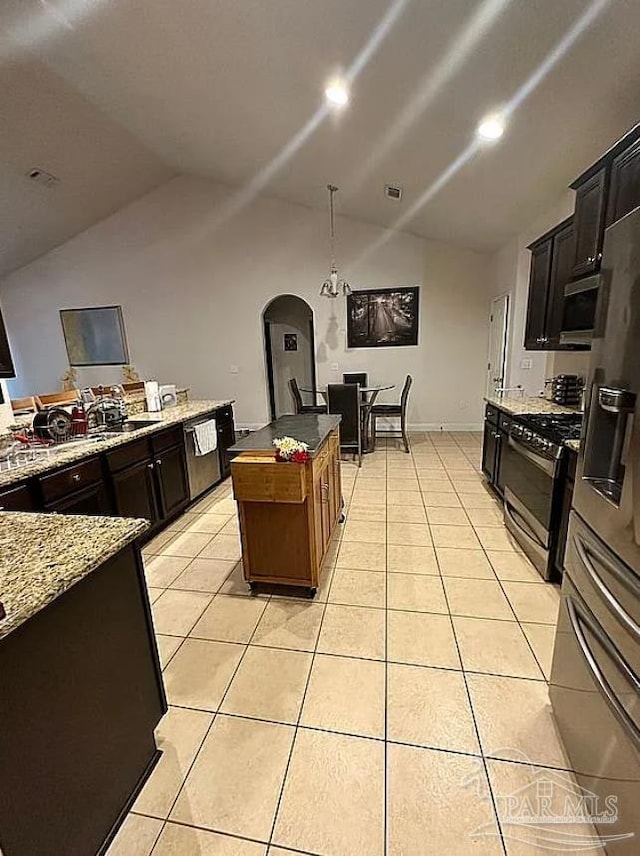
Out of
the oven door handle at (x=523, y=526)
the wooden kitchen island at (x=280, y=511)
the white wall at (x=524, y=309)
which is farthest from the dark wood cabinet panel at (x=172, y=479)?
the white wall at (x=524, y=309)

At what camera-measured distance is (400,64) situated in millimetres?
2365

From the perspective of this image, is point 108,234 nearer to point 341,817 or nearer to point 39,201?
point 39,201

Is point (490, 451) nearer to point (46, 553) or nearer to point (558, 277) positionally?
point (558, 277)

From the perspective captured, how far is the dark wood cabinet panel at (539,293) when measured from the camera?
3068 millimetres

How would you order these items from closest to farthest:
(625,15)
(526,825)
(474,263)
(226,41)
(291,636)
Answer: (526,825), (625,15), (291,636), (226,41), (474,263)

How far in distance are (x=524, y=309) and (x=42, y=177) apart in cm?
597

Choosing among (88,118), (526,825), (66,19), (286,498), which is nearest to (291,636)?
(286,498)

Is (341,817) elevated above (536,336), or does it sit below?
below

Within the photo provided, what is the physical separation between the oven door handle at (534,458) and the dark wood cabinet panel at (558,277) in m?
0.84

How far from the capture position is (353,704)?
1.58 meters

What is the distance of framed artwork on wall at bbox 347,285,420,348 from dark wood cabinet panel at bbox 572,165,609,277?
3.52 m

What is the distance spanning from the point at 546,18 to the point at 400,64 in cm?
85

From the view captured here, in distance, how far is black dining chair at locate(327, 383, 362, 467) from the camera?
4582 mm

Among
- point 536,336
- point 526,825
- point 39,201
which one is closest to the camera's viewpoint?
point 526,825
